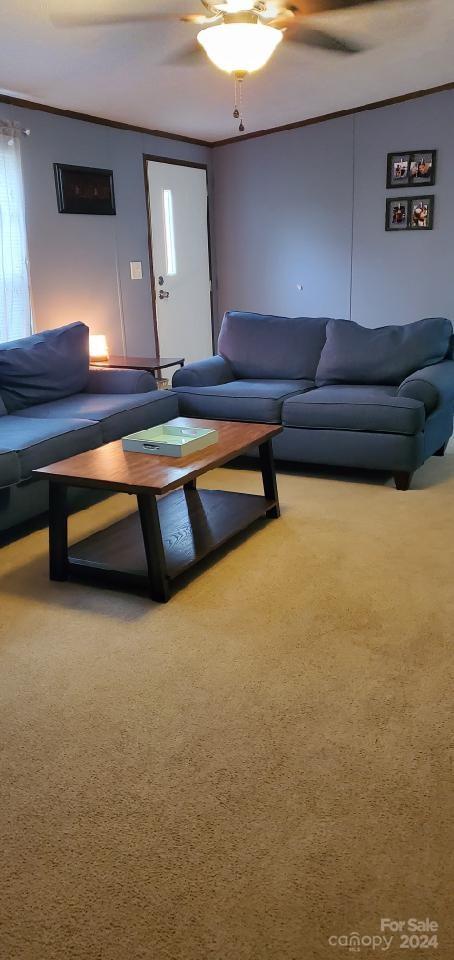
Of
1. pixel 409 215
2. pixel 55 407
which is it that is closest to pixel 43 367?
pixel 55 407

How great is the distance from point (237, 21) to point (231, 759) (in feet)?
11.4

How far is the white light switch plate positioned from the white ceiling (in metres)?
0.98

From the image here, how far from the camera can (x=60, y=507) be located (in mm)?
2936

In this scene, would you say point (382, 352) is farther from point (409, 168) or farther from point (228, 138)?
point (228, 138)

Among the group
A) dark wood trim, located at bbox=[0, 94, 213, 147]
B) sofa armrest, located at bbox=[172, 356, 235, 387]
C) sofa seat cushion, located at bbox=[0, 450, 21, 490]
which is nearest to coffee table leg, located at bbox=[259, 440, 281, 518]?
sofa seat cushion, located at bbox=[0, 450, 21, 490]

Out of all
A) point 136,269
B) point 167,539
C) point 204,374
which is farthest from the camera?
point 136,269

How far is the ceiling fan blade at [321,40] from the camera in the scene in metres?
4.05

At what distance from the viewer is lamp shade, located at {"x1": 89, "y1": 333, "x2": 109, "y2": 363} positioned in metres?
5.16

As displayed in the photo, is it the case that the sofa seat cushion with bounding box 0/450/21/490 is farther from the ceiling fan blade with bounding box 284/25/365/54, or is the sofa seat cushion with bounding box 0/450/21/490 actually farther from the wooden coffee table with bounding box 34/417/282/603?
the ceiling fan blade with bounding box 284/25/365/54

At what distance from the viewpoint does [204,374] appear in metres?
4.76

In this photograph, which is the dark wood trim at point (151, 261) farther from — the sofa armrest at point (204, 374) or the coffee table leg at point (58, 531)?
the coffee table leg at point (58, 531)

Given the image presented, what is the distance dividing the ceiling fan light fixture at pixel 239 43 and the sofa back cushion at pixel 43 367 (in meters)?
1.76

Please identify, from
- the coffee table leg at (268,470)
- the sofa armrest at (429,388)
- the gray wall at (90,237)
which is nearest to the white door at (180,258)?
the gray wall at (90,237)

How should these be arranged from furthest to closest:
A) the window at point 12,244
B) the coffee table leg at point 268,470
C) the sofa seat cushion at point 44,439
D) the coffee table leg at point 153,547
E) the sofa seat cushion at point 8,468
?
the window at point 12,244
the coffee table leg at point 268,470
the sofa seat cushion at point 44,439
the sofa seat cushion at point 8,468
the coffee table leg at point 153,547
